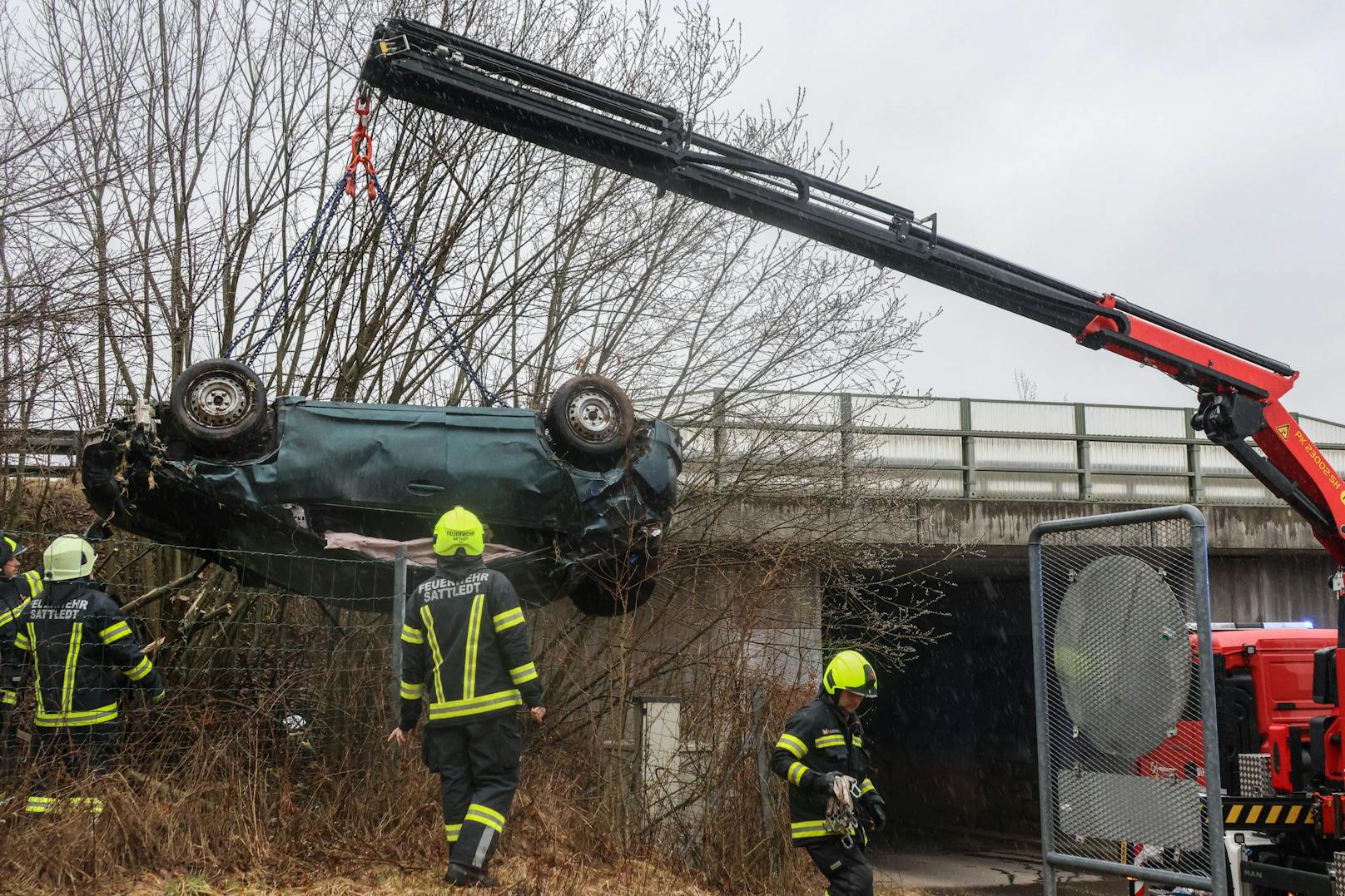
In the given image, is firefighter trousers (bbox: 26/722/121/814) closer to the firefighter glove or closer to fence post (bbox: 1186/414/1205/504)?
the firefighter glove

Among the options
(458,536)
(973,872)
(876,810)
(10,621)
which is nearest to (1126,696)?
(876,810)

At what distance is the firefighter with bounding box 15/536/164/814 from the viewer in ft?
21.9

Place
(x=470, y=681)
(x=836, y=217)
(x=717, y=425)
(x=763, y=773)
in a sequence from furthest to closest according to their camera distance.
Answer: (x=717, y=425)
(x=763, y=773)
(x=836, y=217)
(x=470, y=681)

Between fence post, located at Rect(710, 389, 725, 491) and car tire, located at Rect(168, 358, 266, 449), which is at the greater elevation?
fence post, located at Rect(710, 389, 725, 491)

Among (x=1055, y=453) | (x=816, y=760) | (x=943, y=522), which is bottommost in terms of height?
(x=816, y=760)

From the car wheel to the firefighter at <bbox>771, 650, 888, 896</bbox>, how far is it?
194 cm

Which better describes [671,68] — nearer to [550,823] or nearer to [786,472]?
[786,472]

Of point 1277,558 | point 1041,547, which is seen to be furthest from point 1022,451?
point 1041,547

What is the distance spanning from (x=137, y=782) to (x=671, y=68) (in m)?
7.71

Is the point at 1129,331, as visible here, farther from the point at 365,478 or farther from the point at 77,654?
the point at 77,654

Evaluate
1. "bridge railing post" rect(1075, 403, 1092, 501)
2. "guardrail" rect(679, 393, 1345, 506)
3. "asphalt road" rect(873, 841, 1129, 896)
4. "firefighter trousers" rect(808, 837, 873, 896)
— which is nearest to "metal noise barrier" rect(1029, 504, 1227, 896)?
"firefighter trousers" rect(808, 837, 873, 896)

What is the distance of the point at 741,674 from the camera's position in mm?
8828

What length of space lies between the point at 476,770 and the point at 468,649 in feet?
1.88

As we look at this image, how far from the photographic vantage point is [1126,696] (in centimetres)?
435
